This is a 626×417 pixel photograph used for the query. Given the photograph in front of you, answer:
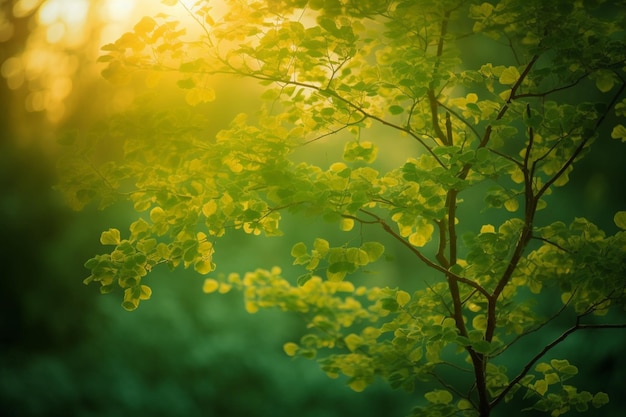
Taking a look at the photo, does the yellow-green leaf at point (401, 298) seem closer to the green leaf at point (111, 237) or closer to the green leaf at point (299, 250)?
the green leaf at point (299, 250)

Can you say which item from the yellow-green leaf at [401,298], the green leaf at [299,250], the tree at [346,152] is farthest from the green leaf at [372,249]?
the yellow-green leaf at [401,298]

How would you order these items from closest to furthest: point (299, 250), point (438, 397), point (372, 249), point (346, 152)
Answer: point (372, 249), point (299, 250), point (346, 152), point (438, 397)

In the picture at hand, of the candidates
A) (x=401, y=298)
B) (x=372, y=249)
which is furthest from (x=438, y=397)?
(x=372, y=249)

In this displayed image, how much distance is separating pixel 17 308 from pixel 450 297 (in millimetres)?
4264

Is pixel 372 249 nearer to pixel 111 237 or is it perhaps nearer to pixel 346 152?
pixel 346 152

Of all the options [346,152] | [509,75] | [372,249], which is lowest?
[372,249]

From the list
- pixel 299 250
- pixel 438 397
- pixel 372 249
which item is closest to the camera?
pixel 372 249

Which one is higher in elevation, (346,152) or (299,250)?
(346,152)

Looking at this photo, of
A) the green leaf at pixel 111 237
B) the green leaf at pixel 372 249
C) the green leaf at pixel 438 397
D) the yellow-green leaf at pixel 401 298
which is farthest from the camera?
the green leaf at pixel 438 397

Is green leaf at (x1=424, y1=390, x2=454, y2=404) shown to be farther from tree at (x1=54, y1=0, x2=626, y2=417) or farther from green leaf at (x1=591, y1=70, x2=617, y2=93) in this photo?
green leaf at (x1=591, y1=70, x2=617, y2=93)

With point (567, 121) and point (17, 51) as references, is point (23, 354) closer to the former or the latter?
point (17, 51)

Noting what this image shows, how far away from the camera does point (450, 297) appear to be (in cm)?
212

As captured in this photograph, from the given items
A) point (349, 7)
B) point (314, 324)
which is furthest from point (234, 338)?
point (349, 7)

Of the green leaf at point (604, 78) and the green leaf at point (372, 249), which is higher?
the green leaf at point (604, 78)
